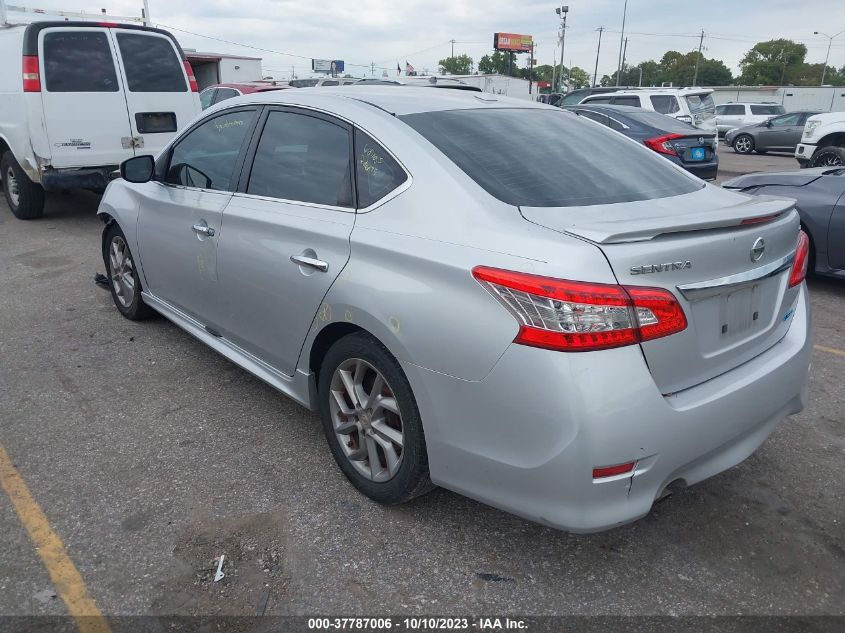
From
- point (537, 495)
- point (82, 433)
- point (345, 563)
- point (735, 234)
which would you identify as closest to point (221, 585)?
point (345, 563)

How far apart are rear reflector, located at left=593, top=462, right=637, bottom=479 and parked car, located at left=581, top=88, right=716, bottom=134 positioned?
44.7 feet

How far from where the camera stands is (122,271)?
4.95 metres

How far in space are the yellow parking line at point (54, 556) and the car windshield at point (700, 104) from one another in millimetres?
14964

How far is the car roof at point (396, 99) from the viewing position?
9.89 ft

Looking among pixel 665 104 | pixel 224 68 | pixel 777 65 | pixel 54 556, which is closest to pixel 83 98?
pixel 54 556

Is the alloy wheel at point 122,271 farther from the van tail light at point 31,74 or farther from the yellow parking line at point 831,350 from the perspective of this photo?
the yellow parking line at point 831,350

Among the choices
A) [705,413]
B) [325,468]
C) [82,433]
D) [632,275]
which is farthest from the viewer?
[82,433]

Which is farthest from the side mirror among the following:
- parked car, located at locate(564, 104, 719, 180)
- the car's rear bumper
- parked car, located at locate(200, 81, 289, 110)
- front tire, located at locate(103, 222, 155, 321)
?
parked car, located at locate(200, 81, 289, 110)

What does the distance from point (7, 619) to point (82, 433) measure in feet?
4.37

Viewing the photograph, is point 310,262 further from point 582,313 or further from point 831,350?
point 831,350

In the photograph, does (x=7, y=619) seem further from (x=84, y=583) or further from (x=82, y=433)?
(x=82, y=433)

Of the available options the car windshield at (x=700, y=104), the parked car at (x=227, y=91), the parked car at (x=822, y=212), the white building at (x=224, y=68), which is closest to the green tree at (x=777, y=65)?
the white building at (x=224, y=68)

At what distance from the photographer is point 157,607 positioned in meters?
2.32

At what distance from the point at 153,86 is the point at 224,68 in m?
20.7
